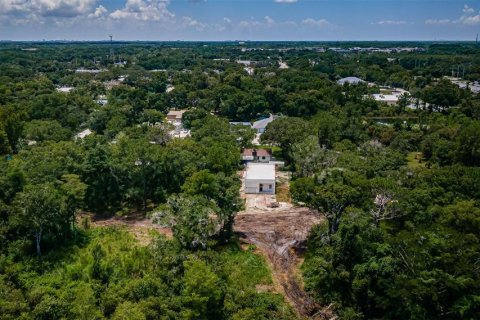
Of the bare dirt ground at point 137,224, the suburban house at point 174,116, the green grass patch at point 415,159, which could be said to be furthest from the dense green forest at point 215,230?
the suburban house at point 174,116

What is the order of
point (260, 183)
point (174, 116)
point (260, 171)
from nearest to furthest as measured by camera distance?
point (260, 183)
point (260, 171)
point (174, 116)

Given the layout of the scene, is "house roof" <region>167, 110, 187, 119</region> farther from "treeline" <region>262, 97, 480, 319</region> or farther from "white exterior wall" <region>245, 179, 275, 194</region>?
"white exterior wall" <region>245, 179, 275, 194</region>

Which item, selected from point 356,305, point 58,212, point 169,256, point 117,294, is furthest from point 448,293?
point 58,212

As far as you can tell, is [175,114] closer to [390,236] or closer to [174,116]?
[174,116]

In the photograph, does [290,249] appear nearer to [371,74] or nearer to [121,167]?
[121,167]

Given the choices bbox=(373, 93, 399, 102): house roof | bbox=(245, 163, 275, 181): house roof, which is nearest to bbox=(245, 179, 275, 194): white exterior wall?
bbox=(245, 163, 275, 181): house roof

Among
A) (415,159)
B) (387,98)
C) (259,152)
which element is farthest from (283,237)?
(387,98)

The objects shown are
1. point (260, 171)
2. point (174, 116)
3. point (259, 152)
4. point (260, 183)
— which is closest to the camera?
point (260, 183)
